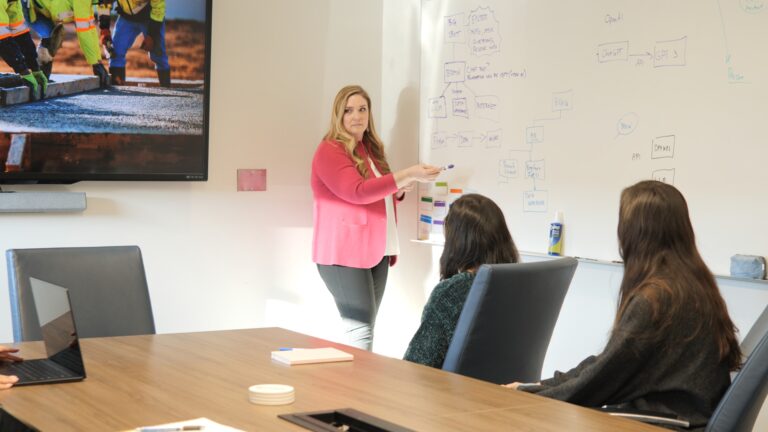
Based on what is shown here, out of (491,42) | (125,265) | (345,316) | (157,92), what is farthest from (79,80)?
(491,42)

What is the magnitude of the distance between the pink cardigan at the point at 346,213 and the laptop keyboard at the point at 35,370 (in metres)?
2.41

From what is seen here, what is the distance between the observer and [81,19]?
14.0ft

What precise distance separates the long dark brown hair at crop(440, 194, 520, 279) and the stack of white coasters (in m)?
1.01

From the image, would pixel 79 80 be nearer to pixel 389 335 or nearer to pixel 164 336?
pixel 164 336

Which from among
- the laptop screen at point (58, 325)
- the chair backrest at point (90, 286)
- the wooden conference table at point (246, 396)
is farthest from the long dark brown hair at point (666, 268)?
the chair backrest at point (90, 286)

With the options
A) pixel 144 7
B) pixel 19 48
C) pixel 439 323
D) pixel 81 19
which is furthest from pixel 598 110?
pixel 19 48

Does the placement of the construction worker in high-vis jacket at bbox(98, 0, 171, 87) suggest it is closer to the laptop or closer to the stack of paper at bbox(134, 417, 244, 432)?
the laptop

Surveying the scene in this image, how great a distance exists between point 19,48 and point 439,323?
2.53 metres

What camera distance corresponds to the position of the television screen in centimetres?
414

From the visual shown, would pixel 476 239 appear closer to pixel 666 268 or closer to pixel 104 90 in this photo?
pixel 666 268

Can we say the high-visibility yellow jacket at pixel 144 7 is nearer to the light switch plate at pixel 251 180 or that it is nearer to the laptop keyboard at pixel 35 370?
the light switch plate at pixel 251 180

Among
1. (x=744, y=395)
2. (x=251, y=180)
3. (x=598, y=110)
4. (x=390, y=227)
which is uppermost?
(x=598, y=110)

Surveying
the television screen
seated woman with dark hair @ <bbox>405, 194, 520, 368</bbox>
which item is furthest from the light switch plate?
seated woman with dark hair @ <bbox>405, 194, 520, 368</bbox>

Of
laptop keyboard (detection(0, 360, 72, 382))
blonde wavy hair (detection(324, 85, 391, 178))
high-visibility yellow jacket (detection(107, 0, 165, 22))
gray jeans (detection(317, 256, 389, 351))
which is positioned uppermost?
high-visibility yellow jacket (detection(107, 0, 165, 22))
